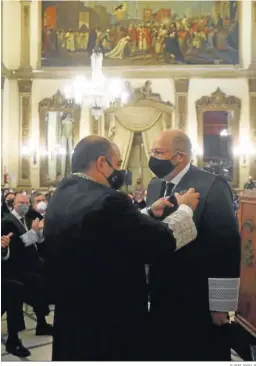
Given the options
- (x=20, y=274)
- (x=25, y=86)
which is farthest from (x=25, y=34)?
(x=20, y=274)

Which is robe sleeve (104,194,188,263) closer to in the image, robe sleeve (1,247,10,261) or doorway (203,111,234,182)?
robe sleeve (1,247,10,261)

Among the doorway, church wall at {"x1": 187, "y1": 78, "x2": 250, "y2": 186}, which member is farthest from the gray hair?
church wall at {"x1": 187, "y1": 78, "x2": 250, "y2": 186}

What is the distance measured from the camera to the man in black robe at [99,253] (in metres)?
1.72

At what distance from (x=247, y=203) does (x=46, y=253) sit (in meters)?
1.09

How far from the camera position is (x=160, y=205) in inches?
80.3

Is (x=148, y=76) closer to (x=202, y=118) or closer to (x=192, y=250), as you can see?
(x=202, y=118)

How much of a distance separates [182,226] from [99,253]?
320 mm

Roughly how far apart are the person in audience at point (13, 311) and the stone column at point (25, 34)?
31.7 feet

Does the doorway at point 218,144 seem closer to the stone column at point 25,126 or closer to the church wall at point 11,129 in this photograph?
the stone column at point 25,126

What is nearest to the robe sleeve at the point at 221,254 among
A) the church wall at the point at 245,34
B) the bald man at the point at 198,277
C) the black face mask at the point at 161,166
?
the bald man at the point at 198,277

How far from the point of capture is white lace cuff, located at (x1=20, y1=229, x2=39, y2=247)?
4.20m

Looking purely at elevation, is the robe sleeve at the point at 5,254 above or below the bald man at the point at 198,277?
below

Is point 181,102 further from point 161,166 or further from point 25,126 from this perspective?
point 161,166

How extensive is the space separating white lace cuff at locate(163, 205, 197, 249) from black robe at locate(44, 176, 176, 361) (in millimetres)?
36
